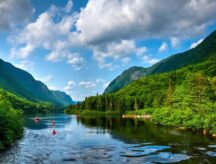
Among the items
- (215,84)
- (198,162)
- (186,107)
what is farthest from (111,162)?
(215,84)

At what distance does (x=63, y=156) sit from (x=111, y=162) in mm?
8547

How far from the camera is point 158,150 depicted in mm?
47688

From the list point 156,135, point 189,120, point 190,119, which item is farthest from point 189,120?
point 156,135

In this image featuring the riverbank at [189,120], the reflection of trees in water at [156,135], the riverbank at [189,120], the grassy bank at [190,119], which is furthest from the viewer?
the grassy bank at [190,119]

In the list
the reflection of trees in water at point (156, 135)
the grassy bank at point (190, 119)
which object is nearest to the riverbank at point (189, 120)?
the grassy bank at point (190, 119)

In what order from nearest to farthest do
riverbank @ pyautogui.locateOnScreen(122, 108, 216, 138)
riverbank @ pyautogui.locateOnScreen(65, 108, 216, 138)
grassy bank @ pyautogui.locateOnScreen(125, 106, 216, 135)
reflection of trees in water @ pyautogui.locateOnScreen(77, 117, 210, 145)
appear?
reflection of trees in water @ pyautogui.locateOnScreen(77, 117, 210, 145) < riverbank @ pyautogui.locateOnScreen(122, 108, 216, 138) < riverbank @ pyautogui.locateOnScreen(65, 108, 216, 138) < grassy bank @ pyautogui.locateOnScreen(125, 106, 216, 135)

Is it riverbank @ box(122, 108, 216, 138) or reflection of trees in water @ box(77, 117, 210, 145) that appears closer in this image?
reflection of trees in water @ box(77, 117, 210, 145)

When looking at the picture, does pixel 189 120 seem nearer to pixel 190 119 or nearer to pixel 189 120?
pixel 189 120

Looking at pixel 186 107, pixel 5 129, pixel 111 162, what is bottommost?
pixel 111 162

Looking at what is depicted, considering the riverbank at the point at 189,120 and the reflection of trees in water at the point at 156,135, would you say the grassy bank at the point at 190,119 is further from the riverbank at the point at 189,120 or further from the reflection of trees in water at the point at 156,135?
the reflection of trees in water at the point at 156,135

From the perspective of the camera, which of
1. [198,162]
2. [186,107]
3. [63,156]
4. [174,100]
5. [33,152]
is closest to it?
[198,162]

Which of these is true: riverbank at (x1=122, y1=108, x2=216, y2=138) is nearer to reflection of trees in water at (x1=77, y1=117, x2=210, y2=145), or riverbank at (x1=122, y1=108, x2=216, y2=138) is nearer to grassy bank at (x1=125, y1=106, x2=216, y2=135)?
grassy bank at (x1=125, y1=106, x2=216, y2=135)

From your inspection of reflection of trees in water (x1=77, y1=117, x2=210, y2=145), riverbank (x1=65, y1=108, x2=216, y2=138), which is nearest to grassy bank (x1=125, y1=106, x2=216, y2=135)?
riverbank (x1=65, y1=108, x2=216, y2=138)

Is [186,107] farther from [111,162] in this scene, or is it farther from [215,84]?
[111,162]
